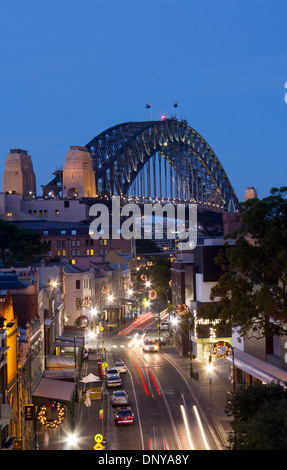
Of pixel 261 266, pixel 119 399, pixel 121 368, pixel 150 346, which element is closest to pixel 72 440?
pixel 119 399

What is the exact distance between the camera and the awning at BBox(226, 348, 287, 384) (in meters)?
39.0

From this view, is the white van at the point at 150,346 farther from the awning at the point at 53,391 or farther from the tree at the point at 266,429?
the tree at the point at 266,429

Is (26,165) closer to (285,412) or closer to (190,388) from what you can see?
(190,388)

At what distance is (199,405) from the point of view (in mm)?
44062

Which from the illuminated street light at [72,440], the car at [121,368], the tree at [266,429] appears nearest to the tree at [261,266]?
the tree at [266,429]

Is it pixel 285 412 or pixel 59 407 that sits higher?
pixel 285 412

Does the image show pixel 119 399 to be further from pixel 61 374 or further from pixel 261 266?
pixel 261 266

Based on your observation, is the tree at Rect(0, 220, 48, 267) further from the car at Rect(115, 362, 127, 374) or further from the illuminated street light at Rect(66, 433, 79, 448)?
the illuminated street light at Rect(66, 433, 79, 448)

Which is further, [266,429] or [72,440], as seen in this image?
[72,440]

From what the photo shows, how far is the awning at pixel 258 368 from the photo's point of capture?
128 feet

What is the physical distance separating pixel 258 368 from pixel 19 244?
70.9 meters
